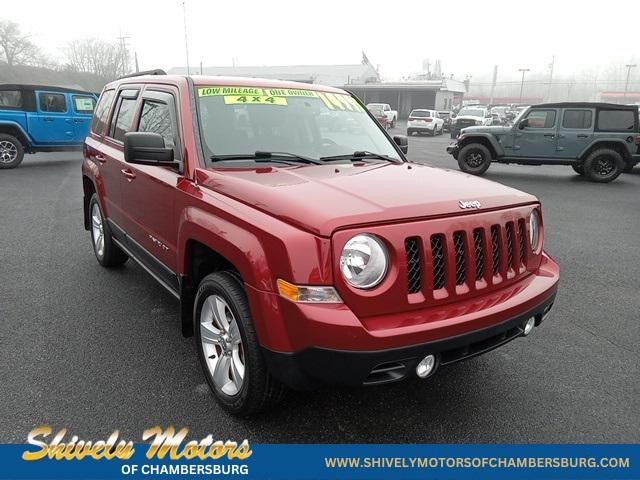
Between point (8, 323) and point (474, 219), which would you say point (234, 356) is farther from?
point (8, 323)

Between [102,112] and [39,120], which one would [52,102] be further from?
[102,112]

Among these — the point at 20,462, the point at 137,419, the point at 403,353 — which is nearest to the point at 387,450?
the point at 403,353

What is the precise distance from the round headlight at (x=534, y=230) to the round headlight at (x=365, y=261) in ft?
3.87

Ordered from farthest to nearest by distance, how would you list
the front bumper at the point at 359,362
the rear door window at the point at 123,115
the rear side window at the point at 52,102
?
1. the rear side window at the point at 52,102
2. the rear door window at the point at 123,115
3. the front bumper at the point at 359,362

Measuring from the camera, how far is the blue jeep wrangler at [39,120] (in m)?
12.1

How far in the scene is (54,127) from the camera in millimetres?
12742

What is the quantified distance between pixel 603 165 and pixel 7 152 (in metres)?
15.0

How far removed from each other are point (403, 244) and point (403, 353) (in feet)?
1.57

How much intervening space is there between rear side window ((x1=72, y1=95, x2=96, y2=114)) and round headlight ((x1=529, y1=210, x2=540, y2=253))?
12976 millimetres

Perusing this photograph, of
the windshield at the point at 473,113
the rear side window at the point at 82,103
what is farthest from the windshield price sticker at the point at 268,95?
the windshield at the point at 473,113

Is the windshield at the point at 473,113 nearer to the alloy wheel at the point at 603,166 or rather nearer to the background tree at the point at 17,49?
the alloy wheel at the point at 603,166

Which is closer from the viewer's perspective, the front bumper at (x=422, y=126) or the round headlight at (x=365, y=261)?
the round headlight at (x=365, y=261)

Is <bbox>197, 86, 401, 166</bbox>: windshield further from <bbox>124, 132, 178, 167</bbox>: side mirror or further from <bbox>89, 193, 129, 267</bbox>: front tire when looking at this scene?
<bbox>89, 193, 129, 267</bbox>: front tire

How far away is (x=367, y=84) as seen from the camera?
57.9 m
